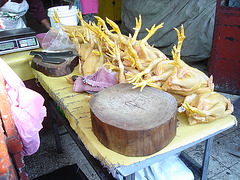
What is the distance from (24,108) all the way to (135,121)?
2.56 ft

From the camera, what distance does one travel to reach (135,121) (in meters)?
1.06

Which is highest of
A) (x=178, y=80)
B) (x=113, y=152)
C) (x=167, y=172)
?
(x=178, y=80)

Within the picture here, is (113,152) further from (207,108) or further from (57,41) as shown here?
(57,41)

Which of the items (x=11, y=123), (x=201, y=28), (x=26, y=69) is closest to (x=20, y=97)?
(x=11, y=123)

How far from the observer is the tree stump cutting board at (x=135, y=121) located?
3.36 ft

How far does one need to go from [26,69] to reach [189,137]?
1869 millimetres

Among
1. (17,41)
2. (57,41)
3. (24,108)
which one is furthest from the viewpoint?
(17,41)

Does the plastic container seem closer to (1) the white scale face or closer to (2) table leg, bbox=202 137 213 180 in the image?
(1) the white scale face

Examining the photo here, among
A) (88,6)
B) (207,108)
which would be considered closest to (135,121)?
(207,108)

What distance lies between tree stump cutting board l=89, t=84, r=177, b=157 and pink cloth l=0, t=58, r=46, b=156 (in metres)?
0.46

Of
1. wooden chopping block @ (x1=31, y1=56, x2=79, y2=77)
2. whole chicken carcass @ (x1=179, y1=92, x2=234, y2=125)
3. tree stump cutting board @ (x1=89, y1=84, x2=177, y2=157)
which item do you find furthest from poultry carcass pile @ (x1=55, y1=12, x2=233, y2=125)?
wooden chopping block @ (x1=31, y1=56, x2=79, y2=77)

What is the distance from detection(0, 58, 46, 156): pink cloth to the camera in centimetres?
139

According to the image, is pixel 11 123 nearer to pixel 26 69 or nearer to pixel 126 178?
pixel 126 178

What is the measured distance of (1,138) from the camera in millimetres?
1143
